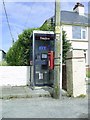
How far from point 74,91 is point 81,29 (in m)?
20.7

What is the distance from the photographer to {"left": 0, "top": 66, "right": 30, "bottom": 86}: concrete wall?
1538cm

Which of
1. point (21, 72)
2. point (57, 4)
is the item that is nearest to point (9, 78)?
point (21, 72)

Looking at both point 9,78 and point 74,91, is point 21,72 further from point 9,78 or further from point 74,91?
point 74,91

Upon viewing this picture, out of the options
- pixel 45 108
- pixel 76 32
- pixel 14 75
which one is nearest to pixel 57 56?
pixel 45 108

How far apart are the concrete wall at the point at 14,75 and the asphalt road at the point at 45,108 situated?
15.2 feet

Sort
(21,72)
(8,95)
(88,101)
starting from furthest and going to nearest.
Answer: (21,72), (8,95), (88,101)

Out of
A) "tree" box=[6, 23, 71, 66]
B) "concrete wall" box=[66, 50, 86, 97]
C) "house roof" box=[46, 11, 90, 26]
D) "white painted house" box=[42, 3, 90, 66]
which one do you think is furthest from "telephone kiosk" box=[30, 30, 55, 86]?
"house roof" box=[46, 11, 90, 26]

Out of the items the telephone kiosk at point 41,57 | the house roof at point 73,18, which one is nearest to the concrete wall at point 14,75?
the telephone kiosk at point 41,57

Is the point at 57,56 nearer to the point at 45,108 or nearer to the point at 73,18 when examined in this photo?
the point at 45,108

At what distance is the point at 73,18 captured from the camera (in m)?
32.9

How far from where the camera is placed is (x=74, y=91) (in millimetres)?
11719

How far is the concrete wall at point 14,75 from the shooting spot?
50.4 feet

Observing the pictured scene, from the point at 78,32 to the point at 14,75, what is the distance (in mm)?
17403

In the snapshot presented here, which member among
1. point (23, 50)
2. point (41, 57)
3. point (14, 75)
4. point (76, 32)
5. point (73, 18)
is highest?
point (73, 18)
